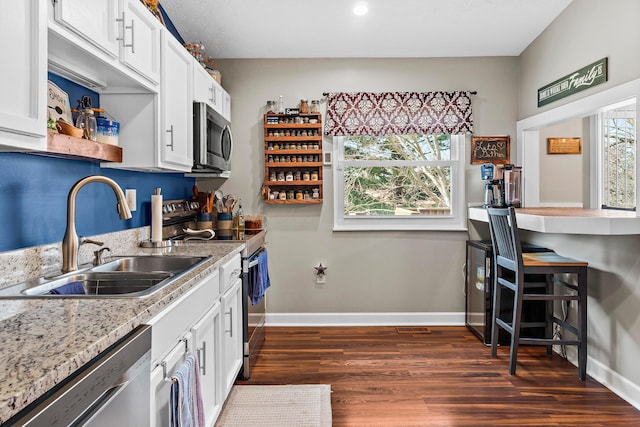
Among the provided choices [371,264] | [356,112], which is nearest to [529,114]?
[356,112]

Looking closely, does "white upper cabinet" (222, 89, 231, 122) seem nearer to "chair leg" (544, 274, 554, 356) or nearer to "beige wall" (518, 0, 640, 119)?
"beige wall" (518, 0, 640, 119)

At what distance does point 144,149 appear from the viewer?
7.30 feet

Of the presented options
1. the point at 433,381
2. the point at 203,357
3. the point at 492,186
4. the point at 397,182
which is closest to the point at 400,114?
the point at 397,182

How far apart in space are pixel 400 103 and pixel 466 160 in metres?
0.81

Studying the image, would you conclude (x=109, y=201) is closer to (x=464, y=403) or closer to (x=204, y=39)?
(x=204, y=39)

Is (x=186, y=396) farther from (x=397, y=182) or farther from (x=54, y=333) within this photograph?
(x=397, y=182)

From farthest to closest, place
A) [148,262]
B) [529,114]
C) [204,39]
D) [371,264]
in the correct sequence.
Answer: [371,264] < [529,114] < [204,39] < [148,262]

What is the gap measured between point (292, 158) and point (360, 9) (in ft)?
4.50

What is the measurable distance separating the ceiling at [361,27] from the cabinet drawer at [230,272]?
5.84 ft

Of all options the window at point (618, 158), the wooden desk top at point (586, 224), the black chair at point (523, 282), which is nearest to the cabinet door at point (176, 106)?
the black chair at point (523, 282)

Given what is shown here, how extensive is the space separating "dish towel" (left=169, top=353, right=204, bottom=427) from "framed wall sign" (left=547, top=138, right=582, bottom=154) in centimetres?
343

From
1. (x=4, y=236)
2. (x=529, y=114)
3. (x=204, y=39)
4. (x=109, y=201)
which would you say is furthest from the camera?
(x=529, y=114)

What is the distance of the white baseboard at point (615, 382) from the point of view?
2408 mm

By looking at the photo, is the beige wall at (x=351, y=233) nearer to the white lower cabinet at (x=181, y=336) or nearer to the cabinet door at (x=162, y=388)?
the white lower cabinet at (x=181, y=336)
